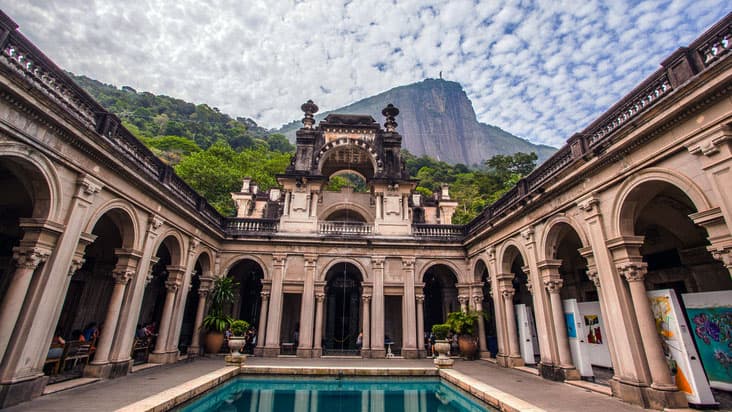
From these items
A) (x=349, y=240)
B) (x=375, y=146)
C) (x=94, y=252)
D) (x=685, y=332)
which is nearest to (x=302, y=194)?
(x=349, y=240)

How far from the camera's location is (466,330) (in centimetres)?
1336

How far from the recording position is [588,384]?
26.1 feet

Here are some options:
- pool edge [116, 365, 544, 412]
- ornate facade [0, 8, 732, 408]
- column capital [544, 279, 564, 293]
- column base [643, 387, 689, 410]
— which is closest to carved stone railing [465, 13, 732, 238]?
ornate facade [0, 8, 732, 408]

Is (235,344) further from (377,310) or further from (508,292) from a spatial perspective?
(508,292)

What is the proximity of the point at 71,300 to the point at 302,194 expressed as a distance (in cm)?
931

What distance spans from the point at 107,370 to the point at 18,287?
3.44 meters

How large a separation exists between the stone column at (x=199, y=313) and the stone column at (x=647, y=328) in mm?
13991

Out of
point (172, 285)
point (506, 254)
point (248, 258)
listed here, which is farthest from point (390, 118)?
point (172, 285)

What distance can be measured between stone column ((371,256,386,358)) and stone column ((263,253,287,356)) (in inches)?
158

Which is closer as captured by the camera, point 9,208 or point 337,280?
point 9,208

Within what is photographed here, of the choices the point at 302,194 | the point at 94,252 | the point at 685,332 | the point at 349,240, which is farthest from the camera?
the point at 302,194

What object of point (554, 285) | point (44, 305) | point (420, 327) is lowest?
point (420, 327)

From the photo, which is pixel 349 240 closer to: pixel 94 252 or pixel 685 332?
pixel 94 252

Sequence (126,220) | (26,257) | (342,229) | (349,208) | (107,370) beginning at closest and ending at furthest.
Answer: (26,257) → (107,370) → (126,220) → (342,229) → (349,208)
